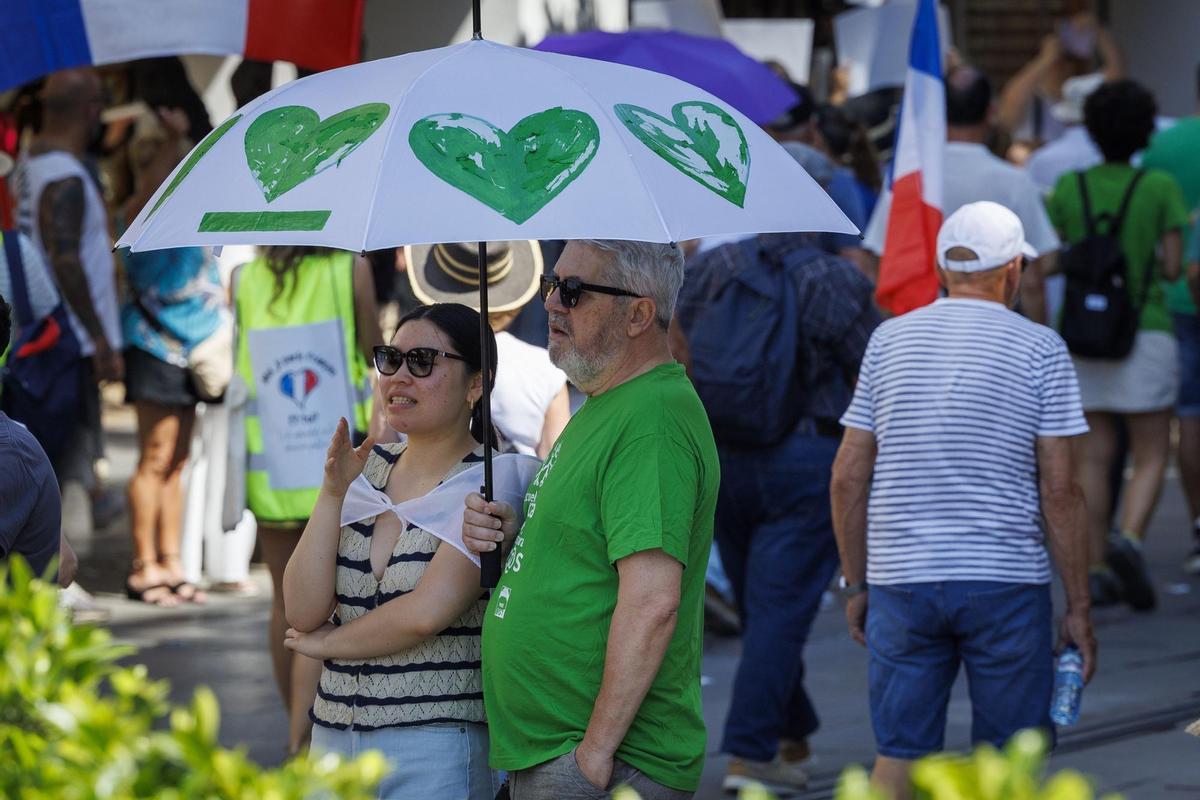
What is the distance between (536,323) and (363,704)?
3.78m

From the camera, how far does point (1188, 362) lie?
30.5ft

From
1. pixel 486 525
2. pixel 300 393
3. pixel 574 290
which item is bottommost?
pixel 300 393

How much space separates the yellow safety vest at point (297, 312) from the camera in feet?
19.6

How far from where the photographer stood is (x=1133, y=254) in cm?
831

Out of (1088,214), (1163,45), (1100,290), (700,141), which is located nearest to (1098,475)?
(1100,290)

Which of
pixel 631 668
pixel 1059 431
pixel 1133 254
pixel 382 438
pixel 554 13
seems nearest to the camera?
pixel 631 668

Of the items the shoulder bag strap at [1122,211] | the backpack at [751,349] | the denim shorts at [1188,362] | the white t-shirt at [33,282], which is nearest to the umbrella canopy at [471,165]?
the backpack at [751,349]

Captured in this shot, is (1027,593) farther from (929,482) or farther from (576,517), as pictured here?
(576,517)

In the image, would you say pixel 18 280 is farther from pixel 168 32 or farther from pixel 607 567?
pixel 607 567

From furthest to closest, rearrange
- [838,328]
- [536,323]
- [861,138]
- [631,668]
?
[861,138] → [536,323] → [838,328] → [631,668]

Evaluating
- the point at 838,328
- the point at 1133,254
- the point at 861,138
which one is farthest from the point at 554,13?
the point at 838,328

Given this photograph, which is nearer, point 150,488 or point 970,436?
point 970,436

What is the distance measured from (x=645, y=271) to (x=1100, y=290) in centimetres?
505

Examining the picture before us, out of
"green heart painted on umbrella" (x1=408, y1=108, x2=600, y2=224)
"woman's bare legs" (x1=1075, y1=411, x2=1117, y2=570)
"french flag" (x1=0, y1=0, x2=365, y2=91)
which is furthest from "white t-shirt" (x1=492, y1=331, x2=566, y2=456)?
"woman's bare legs" (x1=1075, y1=411, x2=1117, y2=570)
